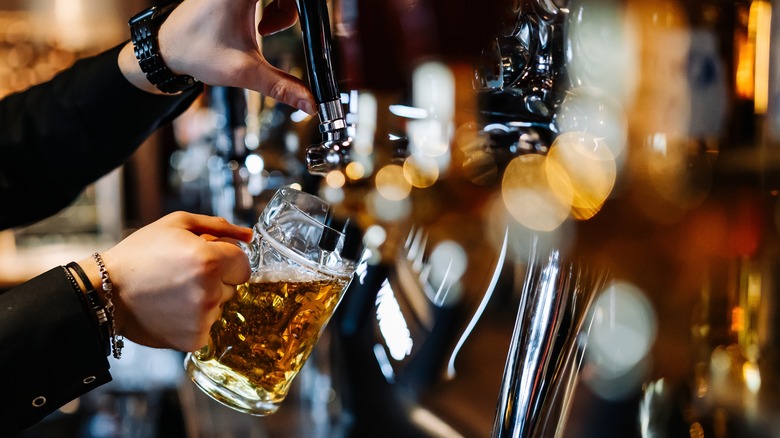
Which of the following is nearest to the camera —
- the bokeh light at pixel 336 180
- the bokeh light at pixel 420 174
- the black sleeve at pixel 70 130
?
the black sleeve at pixel 70 130

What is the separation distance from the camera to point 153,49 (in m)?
0.90

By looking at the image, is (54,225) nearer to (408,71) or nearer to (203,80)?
(408,71)

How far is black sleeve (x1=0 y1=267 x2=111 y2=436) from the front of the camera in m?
0.71

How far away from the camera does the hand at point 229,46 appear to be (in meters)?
0.76

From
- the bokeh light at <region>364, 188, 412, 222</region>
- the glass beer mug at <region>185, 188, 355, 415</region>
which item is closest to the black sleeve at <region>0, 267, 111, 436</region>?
the glass beer mug at <region>185, 188, 355, 415</region>

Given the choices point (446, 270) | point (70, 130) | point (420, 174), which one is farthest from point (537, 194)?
point (70, 130)

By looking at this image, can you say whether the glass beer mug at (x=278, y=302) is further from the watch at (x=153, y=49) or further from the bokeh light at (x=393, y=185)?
the bokeh light at (x=393, y=185)

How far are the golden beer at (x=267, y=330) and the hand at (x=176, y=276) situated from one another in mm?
24

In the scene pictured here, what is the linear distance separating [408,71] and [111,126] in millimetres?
556

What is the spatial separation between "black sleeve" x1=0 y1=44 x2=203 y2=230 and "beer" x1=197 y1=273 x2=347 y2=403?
18.1 inches

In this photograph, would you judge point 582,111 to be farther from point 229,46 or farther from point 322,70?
point 229,46

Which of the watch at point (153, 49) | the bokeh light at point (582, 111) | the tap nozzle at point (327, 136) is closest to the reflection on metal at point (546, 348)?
the bokeh light at point (582, 111)

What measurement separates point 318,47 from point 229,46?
21cm

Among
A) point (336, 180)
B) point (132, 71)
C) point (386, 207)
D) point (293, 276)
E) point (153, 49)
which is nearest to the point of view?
point (293, 276)
